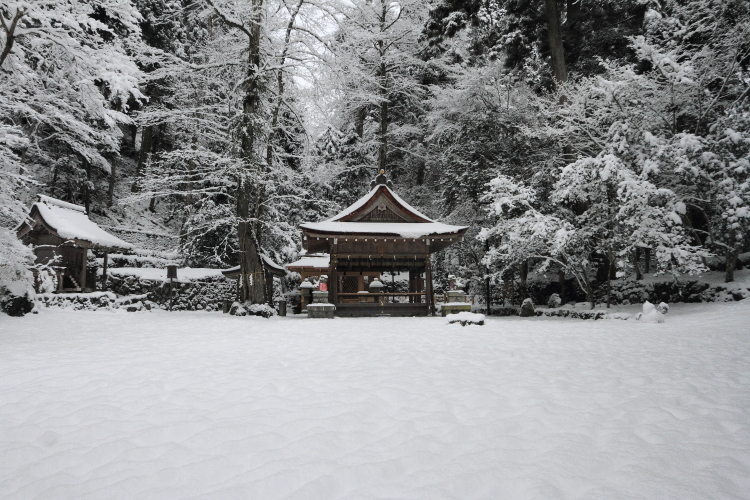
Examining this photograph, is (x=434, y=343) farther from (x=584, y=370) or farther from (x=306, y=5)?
(x=306, y=5)

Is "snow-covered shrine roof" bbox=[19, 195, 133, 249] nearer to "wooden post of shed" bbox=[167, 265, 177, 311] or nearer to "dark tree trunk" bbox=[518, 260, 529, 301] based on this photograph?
"wooden post of shed" bbox=[167, 265, 177, 311]

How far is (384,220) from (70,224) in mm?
12079

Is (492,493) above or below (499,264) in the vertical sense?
below

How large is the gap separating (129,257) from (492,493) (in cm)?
2227

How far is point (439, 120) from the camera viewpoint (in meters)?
21.0

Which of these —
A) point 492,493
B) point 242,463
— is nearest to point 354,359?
point 242,463

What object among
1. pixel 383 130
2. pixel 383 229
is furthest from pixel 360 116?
pixel 383 229

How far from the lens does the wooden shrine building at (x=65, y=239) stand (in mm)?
14859

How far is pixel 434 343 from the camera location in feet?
24.9

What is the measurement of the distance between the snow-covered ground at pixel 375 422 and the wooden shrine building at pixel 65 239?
32.4 ft

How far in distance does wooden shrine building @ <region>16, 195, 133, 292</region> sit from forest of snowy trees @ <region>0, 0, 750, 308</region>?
4.91 feet

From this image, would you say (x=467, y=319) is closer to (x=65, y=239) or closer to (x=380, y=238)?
(x=380, y=238)

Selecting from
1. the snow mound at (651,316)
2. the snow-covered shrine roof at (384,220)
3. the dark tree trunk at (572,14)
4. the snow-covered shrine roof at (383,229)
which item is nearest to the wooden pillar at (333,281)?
the snow-covered shrine roof at (383,229)

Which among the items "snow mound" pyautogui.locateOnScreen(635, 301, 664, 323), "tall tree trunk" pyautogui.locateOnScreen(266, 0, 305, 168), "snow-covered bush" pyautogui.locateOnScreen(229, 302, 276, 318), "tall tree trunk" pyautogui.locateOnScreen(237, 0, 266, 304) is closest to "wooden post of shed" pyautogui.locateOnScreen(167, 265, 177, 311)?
"tall tree trunk" pyautogui.locateOnScreen(237, 0, 266, 304)
